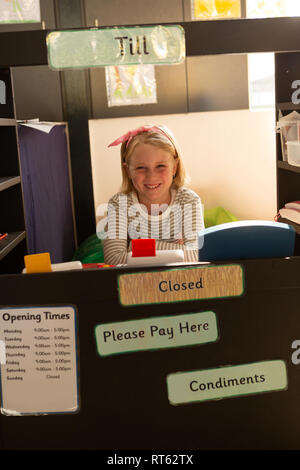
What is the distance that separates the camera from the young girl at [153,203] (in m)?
2.21

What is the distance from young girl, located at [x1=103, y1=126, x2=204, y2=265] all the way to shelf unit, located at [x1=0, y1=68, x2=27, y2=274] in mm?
378

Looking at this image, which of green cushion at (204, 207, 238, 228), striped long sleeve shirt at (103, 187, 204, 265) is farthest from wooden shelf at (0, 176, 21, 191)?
green cushion at (204, 207, 238, 228)

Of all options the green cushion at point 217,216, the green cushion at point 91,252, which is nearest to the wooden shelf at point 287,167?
the green cushion at point 91,252

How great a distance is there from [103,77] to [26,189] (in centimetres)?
175

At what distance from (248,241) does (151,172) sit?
1.34m

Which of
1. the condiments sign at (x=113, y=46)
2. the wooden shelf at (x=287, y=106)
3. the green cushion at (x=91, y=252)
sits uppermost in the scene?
the condiments sign at (x=113, y=46)

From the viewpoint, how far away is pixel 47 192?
11.6ft

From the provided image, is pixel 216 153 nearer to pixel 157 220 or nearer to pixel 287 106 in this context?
pixel 157 220

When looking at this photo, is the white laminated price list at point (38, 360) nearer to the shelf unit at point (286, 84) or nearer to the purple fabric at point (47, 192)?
the shelf unit at point (286, 84)

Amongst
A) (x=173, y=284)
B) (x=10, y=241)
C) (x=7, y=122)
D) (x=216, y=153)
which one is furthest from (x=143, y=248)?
(x=216, y=153)

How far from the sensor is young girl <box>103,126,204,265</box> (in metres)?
2.21

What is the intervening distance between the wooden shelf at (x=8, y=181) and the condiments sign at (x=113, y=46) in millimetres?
905
